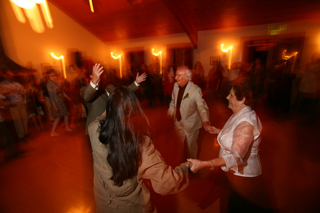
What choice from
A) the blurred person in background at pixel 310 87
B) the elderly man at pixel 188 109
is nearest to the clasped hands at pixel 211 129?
the elderly man at pixel 188 109

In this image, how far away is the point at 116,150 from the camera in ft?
3.18

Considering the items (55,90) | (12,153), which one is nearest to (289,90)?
(55,90)

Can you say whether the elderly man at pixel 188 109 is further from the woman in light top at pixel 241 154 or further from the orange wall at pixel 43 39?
the orange wall at pixel 43 39

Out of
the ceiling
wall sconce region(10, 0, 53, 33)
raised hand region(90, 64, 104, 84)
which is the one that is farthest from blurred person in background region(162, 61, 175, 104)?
wall sconce region(10, 0, 53, 33)

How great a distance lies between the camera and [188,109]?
2414 millimetres

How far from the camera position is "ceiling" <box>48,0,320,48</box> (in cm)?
588

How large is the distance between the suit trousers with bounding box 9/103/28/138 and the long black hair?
3.88 meters

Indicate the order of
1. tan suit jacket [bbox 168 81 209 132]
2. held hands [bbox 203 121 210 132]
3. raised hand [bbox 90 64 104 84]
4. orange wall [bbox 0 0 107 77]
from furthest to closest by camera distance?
orange wall [bbox 0 0 107 77], tan suit jacket [bbox 168 81 209 132], held hands [bbox 203 121 210 132], raised hand [bbox 90 64 104 84]

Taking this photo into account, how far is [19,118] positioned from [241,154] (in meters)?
4.64

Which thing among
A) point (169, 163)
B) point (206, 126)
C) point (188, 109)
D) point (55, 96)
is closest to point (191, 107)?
point (188, 109)

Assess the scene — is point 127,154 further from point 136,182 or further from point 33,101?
point 33,101

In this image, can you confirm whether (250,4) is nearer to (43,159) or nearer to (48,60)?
(43,159)

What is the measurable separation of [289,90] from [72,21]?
1092cm

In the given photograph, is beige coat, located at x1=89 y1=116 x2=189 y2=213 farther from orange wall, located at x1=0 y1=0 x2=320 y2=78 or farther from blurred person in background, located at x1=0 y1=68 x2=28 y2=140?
orange wall, located at x1=0 y1=0 x2=320 y2=78
